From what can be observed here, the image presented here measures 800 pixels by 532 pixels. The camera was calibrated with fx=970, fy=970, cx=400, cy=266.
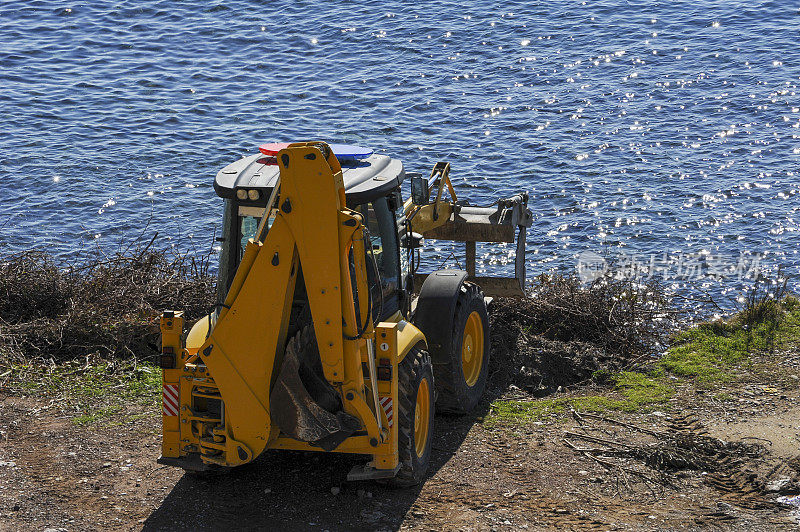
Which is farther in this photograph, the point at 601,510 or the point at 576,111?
the point at 576,111

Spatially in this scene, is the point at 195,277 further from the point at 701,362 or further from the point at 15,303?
the point at 701,362

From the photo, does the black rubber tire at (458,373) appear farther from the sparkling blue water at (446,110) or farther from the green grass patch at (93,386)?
the sparkling blue water at (446,110)

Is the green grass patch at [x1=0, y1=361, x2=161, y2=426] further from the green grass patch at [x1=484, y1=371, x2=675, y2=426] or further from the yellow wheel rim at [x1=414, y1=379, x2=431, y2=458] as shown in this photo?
the green grass patch at [x1=484, y1=371, x2=675, y2=426]

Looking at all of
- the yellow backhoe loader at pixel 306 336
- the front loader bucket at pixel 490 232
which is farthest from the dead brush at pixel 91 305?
the front loader bucket at pixel 490 232

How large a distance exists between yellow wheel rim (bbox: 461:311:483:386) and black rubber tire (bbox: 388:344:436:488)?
1.66 metres

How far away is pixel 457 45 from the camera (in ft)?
80.5

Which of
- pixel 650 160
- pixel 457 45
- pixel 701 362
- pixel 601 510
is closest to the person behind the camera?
pixel 601 510

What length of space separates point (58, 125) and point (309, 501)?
51.6ft

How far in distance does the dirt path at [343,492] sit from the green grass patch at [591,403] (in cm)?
46

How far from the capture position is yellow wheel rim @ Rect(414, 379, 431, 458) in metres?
7.84

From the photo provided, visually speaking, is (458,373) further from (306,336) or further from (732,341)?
(732,341)

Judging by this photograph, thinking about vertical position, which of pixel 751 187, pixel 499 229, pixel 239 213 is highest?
pixel 239 213

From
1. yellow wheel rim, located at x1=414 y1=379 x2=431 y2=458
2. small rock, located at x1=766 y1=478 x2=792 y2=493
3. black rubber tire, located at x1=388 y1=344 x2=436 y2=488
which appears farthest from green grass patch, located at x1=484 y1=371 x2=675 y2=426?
small rock, located at x1=766 y1=478 x2=792 y2=493

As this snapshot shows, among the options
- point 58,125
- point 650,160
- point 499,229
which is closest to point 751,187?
point 650,160
